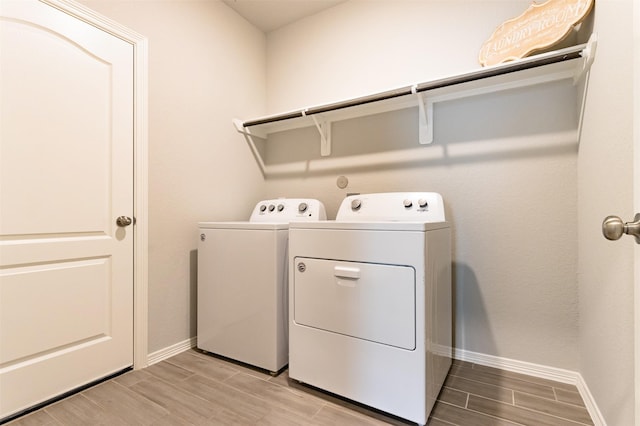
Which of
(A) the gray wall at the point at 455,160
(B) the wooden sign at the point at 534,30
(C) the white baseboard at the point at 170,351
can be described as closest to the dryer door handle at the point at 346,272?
(A) the gray wall at the point at 455,160

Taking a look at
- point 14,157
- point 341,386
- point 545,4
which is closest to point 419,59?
point 545,4

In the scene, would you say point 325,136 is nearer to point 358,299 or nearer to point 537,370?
point 358,299

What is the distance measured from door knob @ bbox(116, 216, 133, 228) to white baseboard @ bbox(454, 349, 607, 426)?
208 centimetres

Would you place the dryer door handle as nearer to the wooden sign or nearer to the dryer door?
the dryer door

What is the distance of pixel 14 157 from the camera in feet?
4.23

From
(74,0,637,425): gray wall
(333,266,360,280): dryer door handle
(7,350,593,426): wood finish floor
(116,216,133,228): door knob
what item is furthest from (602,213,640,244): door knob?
(116,216,133,228): door knob

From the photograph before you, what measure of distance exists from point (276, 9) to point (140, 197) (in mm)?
1788

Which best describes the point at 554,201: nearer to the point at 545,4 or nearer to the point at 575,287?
the point at 575,287


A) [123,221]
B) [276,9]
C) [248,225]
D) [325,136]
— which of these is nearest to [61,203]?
[123,221]

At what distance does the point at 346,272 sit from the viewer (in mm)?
1357

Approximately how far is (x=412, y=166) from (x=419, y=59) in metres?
0.71

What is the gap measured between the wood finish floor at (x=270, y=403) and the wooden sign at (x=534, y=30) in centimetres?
171

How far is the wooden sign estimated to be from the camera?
1.44 m

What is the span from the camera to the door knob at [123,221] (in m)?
→ 1.63
